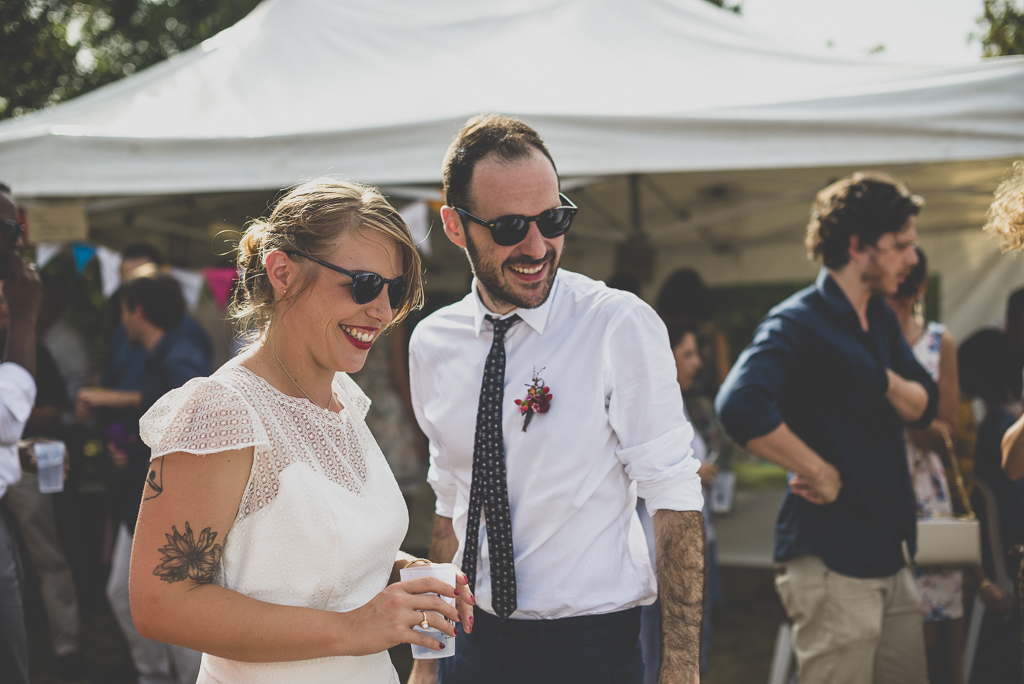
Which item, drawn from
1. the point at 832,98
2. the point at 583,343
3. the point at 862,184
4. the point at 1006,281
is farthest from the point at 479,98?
the point at 1006,281

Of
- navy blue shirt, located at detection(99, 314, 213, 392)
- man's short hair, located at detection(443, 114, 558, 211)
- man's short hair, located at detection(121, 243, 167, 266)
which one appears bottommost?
navy blue shirt, located at detection(99, 314, 213, 392)

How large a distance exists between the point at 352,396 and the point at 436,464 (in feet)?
1.21

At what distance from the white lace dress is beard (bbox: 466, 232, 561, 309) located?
549mm

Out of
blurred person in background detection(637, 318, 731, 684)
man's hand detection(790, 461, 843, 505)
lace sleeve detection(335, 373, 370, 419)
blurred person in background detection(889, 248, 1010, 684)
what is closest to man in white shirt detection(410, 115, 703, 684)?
lace sleeve detection(335, 373, 370, 419)

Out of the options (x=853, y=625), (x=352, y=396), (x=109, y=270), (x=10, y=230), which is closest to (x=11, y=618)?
(x=10, y=230)

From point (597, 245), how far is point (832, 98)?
3.46m

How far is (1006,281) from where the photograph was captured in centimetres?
559

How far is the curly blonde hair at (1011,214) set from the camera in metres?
2.10

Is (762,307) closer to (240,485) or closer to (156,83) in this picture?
(156,83)

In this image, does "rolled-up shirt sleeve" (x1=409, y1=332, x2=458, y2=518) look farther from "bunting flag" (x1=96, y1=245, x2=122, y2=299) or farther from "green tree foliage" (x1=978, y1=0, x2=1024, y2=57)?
"green tree foliage" (x1=978, y1=0, x2=1024, y2=57)

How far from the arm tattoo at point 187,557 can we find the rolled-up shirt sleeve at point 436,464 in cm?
83

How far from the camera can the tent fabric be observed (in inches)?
142

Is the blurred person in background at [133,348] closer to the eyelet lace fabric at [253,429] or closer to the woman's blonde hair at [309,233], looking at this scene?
the woman's blonde hair at [309,233]

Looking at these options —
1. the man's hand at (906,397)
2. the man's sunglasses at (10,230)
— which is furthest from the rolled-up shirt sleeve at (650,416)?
the man's sunglasses at (10,230)
